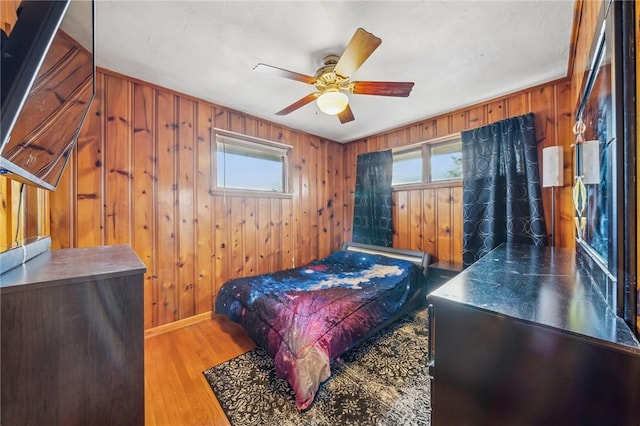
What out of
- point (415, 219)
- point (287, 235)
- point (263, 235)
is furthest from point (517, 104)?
point (263, 235)

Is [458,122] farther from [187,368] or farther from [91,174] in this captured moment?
[91,174]

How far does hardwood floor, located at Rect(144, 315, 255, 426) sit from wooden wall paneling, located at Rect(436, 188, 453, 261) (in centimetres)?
252

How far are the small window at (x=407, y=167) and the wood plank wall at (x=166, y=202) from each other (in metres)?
1.74

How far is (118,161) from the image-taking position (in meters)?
2.28

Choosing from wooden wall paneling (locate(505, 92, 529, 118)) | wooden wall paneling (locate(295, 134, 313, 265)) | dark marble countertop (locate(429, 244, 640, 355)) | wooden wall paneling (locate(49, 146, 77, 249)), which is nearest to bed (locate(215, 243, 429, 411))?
wooden wall paneling (locate(295, 134, 313, 265))

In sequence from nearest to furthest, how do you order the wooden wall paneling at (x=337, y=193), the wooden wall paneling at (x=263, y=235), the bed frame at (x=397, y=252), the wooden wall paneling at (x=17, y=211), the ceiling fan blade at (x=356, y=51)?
1. the wooden wall paneling at (x=17, y=211)
2. the ceiling fan blade at (x=356, y=51)
3. the bed frame at (x=397, y=252)
4. the wooden wall paneling at (x=263, y=235)
5. the wooden wall paneling at (x=337, y=193)

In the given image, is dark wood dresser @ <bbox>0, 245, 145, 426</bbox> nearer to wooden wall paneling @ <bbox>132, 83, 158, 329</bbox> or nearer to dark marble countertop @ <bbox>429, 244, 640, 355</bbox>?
dark marble countertop @ <bbox>429, 244, 640, 355</bbox>

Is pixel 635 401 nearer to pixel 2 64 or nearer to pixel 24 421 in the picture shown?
pixel 2 64

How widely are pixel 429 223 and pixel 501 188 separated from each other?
2.99 ft

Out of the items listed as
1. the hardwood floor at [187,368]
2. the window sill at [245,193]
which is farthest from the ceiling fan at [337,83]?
the hardwood floor at [187,368]

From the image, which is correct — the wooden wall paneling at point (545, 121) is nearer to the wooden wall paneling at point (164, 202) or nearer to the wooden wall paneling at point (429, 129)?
the wooden wall paneling at point (429, 129)

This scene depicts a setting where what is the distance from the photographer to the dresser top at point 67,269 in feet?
2.43

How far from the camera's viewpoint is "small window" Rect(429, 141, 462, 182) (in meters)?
3.10

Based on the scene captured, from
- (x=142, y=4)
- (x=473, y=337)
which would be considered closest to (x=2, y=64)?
(x=473, y=337)
